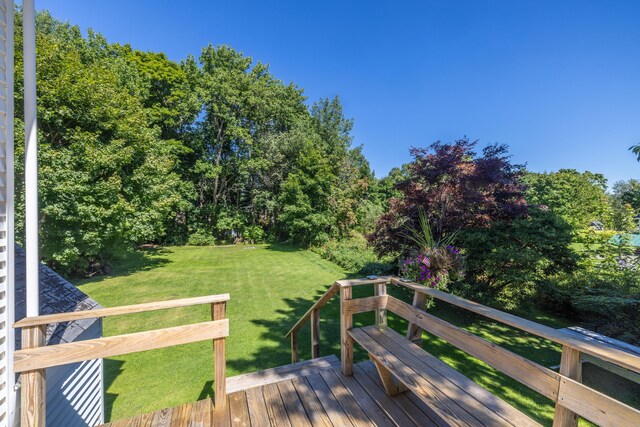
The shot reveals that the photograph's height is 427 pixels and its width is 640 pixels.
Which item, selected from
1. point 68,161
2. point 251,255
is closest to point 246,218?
point 251,255

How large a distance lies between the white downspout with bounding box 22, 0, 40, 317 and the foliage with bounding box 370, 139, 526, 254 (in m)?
5.14

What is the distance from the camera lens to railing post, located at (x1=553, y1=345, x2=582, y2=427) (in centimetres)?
120

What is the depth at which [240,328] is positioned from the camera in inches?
194

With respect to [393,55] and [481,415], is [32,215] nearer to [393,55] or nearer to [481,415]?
[481,415]

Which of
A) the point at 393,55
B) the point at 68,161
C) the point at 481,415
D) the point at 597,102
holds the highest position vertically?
the point at 393,55

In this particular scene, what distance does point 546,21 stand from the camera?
505cm

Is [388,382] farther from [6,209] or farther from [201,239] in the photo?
[201,239]

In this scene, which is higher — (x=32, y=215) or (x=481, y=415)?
(x=32, y=215)

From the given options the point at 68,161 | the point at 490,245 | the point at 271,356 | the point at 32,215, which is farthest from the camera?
the point at 68,161

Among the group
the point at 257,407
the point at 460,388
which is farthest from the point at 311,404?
the point at 460,388

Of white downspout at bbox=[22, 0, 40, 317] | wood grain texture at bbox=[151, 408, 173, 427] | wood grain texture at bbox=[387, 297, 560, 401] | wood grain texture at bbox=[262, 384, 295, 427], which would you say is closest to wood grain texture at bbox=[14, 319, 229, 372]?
white downspout at bbox=[22, 0, 40, 317]

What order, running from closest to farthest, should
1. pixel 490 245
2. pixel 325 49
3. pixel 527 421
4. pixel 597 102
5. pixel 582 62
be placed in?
1. pixel 527 421
2. pixel 490 245
3. pixel 582 62
4. pixel 597 102
5. pixel 325 49

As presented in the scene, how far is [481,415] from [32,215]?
3063 mm

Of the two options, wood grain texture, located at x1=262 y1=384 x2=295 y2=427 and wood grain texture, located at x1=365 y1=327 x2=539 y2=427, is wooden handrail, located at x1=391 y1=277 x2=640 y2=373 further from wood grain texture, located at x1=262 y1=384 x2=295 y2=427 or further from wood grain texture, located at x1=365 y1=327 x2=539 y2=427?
wood grain texture, located at x1=262 y1=384 x2=295 y2=427
